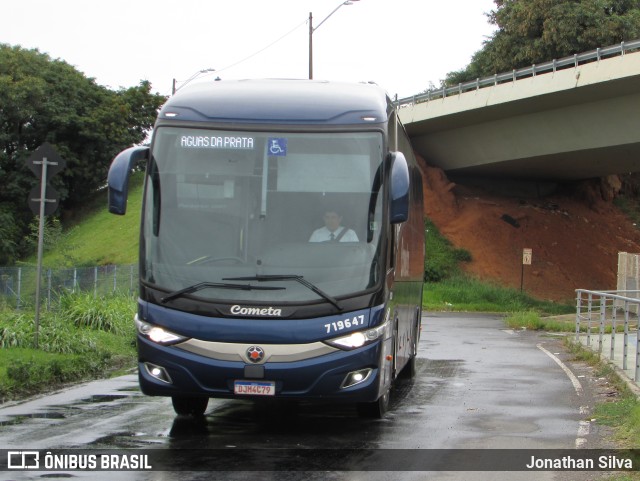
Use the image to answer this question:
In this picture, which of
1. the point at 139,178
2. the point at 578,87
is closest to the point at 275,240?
the point at 578,87

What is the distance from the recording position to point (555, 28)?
161 ft

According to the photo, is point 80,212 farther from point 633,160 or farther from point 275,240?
point 275,240

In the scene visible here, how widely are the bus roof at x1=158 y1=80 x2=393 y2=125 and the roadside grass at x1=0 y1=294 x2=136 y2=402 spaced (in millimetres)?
4717

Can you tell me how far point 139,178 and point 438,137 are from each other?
2633 cm

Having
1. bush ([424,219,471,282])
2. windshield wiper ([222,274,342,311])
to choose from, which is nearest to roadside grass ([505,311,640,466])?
windshield wiper ([222,274,342,311])

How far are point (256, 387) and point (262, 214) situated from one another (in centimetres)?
162

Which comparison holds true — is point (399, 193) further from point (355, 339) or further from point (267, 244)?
point (355, 339)

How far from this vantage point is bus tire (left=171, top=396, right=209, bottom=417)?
10.8 metres

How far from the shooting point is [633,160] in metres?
40.1

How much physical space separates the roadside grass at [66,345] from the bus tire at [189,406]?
9.02 ft

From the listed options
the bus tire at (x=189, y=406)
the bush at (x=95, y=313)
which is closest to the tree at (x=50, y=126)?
the bush at (x=95, y=313)

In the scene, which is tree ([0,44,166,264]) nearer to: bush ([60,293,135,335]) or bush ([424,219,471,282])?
bush ([424,219,471,282])

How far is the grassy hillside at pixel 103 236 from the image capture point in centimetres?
5000

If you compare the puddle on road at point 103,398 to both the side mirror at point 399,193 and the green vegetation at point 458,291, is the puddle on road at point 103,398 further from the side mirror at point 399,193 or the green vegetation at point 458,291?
the green vegetation at point 458,291
